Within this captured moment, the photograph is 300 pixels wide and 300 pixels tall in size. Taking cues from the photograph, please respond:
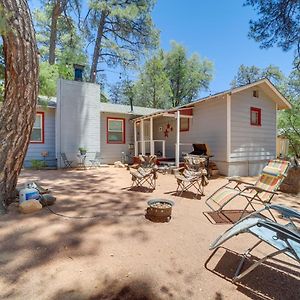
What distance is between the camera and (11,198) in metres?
4.52

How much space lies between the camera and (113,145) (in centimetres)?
1327

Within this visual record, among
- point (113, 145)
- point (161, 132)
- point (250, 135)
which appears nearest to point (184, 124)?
point (161, 132)

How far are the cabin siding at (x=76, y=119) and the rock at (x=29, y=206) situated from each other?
280 inches

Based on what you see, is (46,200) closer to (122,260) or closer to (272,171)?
(122,260)

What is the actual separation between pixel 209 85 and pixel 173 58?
5.27 m

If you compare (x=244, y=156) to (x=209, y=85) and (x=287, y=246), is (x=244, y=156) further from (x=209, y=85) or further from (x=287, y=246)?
(x=209, y=85)

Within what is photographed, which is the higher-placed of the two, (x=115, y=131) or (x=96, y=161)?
(x=115, y=131)

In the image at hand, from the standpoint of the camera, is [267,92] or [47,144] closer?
[267,92]

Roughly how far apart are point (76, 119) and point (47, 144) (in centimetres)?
195

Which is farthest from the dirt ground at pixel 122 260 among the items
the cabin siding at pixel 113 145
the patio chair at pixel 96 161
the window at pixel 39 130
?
the cabin siding at pixel 113 145

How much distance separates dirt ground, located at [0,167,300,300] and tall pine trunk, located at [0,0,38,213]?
824 millimetres

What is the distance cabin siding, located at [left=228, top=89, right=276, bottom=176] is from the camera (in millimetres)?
9484

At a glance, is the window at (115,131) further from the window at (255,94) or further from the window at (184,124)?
the window at (255,94)

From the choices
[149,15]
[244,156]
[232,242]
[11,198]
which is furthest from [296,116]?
[11,198]
